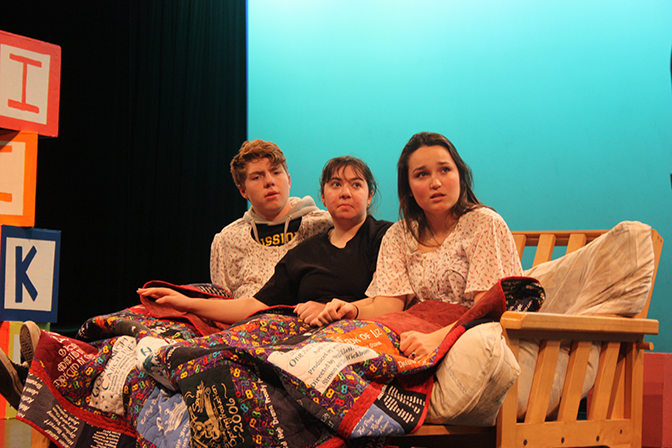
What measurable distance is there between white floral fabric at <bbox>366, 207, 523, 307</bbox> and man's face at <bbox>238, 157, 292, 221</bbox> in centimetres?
49

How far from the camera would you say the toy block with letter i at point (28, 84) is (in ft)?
6.60

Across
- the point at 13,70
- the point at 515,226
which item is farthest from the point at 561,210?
the point at 13,70

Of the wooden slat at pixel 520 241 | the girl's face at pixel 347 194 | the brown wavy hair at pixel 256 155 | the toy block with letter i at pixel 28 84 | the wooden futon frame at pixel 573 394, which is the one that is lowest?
the wooden futon frame at pixel 573 394

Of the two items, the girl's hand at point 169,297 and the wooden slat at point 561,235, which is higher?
the wooden slat at point 561,235

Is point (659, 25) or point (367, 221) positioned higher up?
point (659, 25)

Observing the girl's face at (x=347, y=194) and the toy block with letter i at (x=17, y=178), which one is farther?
the toy block with letter i at (x=17, y=178)

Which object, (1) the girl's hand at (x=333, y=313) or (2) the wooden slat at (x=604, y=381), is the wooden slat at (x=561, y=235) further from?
(1) the girl's hand at (x=333, y=313)

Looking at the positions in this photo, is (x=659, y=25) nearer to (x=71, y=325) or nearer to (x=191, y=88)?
(x=191, y=88)

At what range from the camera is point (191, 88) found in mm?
3434

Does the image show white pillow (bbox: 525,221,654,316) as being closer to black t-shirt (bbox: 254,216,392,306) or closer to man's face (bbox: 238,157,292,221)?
black t-shirt (bbox: 254,216,392,306)

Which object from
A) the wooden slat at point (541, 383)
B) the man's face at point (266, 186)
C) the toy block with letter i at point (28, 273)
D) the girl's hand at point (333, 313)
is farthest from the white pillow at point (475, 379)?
the toy block with letter i at point (28, 273)

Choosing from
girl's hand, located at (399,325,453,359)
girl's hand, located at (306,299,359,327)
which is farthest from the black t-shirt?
girl's hand, located at (399,325,453,359)

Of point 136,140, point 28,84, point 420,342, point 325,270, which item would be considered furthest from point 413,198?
point 136,140

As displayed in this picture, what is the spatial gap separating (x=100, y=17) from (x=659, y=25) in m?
2.74
